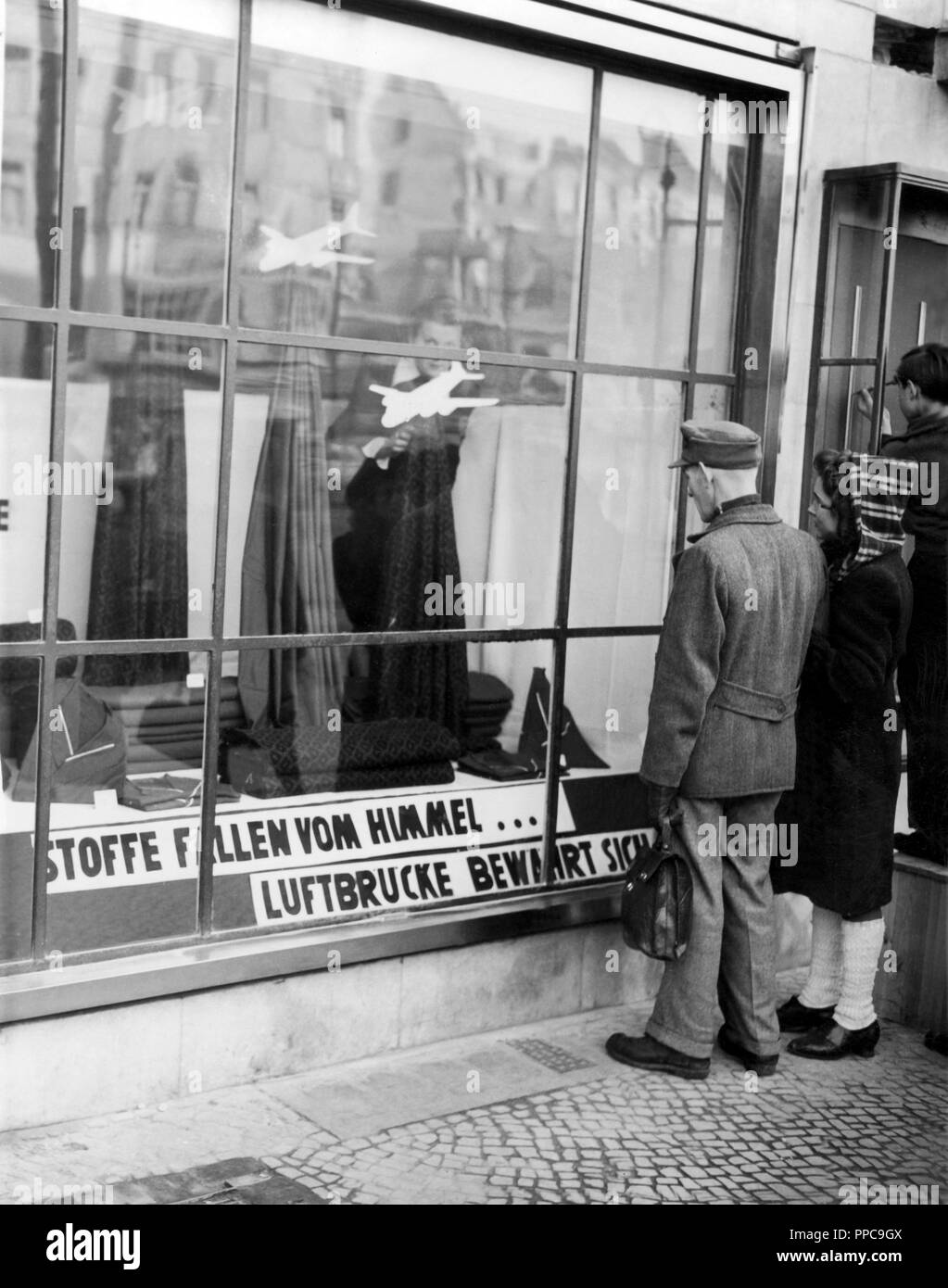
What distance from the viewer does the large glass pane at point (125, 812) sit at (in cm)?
467

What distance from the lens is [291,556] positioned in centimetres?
523

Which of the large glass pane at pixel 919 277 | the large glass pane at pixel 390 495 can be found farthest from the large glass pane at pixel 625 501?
the large glass pane at pixel 919 277

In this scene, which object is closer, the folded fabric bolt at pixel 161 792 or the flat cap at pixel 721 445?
the folded fabric bolt at pixel 161 792

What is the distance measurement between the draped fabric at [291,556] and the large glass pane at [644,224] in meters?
1.19

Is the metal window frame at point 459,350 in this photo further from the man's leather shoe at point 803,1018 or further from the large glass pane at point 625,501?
the man's leather shoe at point 803,1018

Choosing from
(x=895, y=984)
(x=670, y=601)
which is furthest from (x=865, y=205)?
(x=895, y=984)

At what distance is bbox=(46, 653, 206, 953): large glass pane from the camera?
467 cm

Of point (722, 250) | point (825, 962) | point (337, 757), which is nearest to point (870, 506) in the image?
point (722, 250)

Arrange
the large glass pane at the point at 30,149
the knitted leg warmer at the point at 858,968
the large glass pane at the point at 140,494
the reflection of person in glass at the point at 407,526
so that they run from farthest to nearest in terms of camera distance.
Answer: the knitted leg warmer at the point at 858,968, the reflection of person in glass at the point at 407,526, the large glass pane at the point at 140,494, the large glass pane at the point at 30,149

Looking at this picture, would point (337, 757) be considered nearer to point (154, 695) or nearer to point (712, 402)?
point (154, 695)

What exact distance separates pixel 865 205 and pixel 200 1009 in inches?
153

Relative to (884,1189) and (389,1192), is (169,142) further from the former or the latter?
(884,1189)

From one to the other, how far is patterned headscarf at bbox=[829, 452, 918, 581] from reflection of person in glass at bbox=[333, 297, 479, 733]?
1.34m

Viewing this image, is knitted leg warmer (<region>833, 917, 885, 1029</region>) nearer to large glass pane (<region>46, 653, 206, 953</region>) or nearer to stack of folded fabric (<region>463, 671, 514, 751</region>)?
stack of folded fabric (<region>463, 671, 514, 751</region>)
